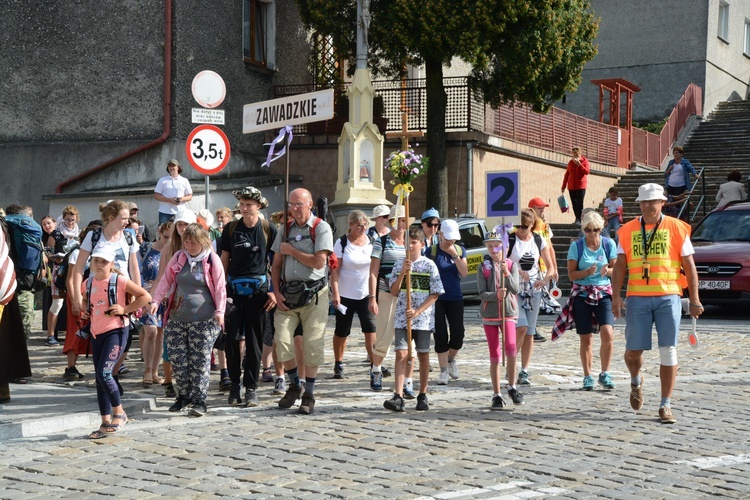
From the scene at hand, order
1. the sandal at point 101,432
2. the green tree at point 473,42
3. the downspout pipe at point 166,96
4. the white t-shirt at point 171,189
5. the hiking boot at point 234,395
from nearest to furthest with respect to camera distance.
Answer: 1. the sandal at point 101,432
2. the hiking boot at point 234,395
3. the white t-shirt at point 171,189
4. the green tree at point 473,42
5. the downspout pipe at point 166,96

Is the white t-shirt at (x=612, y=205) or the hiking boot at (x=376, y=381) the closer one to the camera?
the hiking boot at (x=376, y=381)

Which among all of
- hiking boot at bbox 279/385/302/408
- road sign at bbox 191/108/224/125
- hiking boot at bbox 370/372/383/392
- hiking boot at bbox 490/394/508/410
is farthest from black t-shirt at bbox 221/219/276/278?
road sign at bbox 191/108/224/125

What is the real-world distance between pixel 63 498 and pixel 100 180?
1965cm

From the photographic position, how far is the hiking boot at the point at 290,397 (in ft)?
34.9

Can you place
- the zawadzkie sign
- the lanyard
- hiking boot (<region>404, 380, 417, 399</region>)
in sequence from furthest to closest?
the zawadzkie sign < hiking boot (<region>404, 380, 417, 399</region>) < the lanyard

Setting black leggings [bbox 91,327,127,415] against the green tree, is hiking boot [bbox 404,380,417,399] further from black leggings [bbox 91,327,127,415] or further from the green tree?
the green tree

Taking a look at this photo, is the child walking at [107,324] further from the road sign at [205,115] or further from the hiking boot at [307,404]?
the road sign at [205,115]

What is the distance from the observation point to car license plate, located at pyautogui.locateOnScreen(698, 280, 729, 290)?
19.2m

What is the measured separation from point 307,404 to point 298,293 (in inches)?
38.0

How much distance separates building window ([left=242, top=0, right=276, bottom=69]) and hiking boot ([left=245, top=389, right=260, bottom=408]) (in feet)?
60.0

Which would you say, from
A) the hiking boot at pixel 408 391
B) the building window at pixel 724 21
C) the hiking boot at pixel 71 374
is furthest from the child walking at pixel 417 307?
the building window at pixel 724 21

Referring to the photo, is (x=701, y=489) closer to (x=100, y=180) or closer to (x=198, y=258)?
(x=198, y=258)

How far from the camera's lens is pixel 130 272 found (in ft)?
35.8

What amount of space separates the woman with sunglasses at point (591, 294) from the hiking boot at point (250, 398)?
10.7 ft
